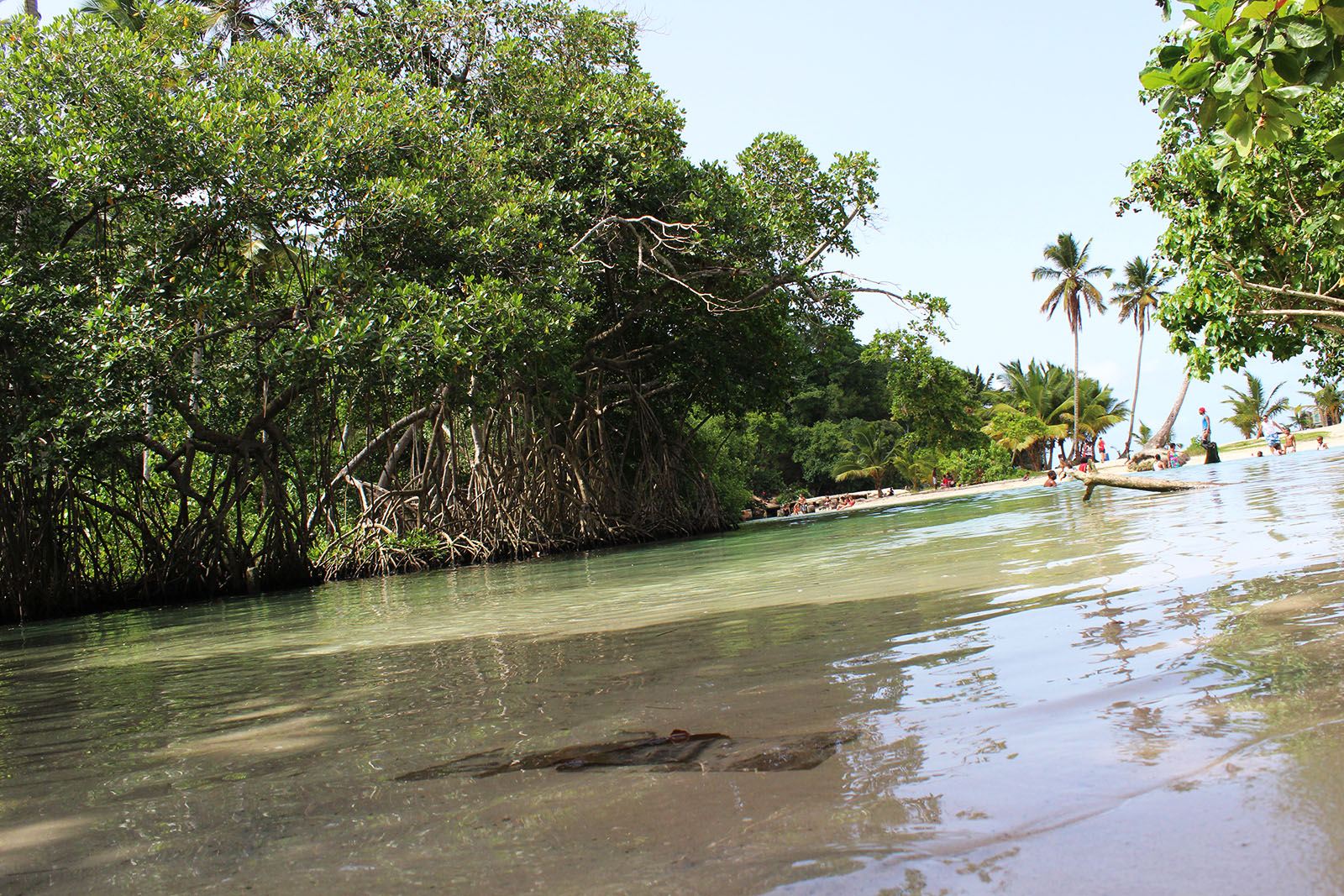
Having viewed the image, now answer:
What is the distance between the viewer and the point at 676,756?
83.1 inches

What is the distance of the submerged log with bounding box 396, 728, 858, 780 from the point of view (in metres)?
2.00

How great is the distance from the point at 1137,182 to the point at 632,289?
8155 mm

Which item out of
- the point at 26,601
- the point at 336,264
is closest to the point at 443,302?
the point at 336,264

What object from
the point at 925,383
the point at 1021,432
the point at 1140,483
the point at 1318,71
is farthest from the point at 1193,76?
the point at 1021,432

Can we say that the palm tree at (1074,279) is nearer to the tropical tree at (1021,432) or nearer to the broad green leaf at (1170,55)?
the tropical tree at (1021,432)

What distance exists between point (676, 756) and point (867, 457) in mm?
35363

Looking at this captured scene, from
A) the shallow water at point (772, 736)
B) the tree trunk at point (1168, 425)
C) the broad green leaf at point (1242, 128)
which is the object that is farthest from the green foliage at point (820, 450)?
the broad green leaf at point (1242, 128)

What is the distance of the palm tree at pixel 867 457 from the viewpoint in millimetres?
36344

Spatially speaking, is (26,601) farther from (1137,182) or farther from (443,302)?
(1137,182)

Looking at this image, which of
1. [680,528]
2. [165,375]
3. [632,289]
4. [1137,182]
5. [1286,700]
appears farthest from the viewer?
[680,528]

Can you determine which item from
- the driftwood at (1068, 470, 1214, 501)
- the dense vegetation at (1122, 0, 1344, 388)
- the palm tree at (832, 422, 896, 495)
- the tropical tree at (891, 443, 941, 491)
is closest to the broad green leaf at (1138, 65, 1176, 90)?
the dense vegetation at (1122, 0, 1344, 388)

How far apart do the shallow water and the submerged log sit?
6cm

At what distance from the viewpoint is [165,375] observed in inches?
377

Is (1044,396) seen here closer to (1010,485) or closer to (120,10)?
(1010,485)
